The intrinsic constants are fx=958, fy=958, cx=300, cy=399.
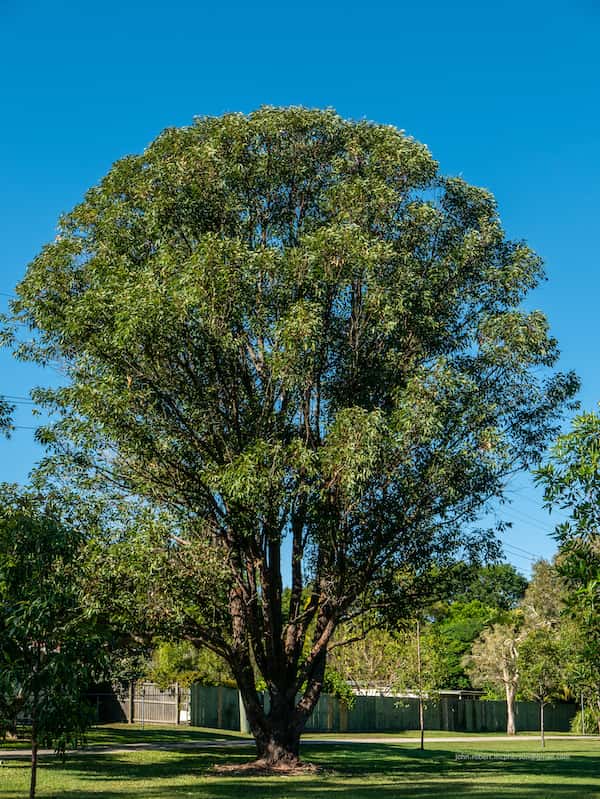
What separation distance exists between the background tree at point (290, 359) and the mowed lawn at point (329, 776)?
2810mm

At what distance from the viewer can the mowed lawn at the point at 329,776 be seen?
57.4 feet

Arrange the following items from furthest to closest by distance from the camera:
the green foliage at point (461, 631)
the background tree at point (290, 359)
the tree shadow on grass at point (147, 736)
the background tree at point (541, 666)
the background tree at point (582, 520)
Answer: the green foliage at point (461, 631) → the background tree at point (541, 666) → the tree shadow on grass at point (147, 736) → the background tree at point (290, 359) → the background tree at point (582, 520)

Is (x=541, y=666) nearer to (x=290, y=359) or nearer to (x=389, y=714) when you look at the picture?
(x=389, y=714)

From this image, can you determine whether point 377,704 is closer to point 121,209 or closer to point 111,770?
point 111,770

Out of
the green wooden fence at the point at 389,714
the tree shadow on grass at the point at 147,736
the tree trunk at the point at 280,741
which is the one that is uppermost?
the tree trunk at the point at 280,741

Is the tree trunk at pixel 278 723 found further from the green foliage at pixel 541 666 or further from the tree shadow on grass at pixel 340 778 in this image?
the green foliage at pixel 541 666

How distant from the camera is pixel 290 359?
2039 cm

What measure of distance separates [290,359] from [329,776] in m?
9.73

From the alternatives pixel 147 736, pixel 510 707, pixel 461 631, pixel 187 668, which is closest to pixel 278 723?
pixel 147 736

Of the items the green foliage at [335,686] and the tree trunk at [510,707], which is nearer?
the green foliage at [335,686]

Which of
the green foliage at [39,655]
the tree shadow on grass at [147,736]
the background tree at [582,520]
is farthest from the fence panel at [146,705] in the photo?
the background tree at [582,520]

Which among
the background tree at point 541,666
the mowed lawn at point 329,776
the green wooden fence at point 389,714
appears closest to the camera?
the mowed lawn at point 329,776

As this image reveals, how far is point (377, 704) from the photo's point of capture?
176 ft

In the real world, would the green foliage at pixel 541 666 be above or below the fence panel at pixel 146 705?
above
